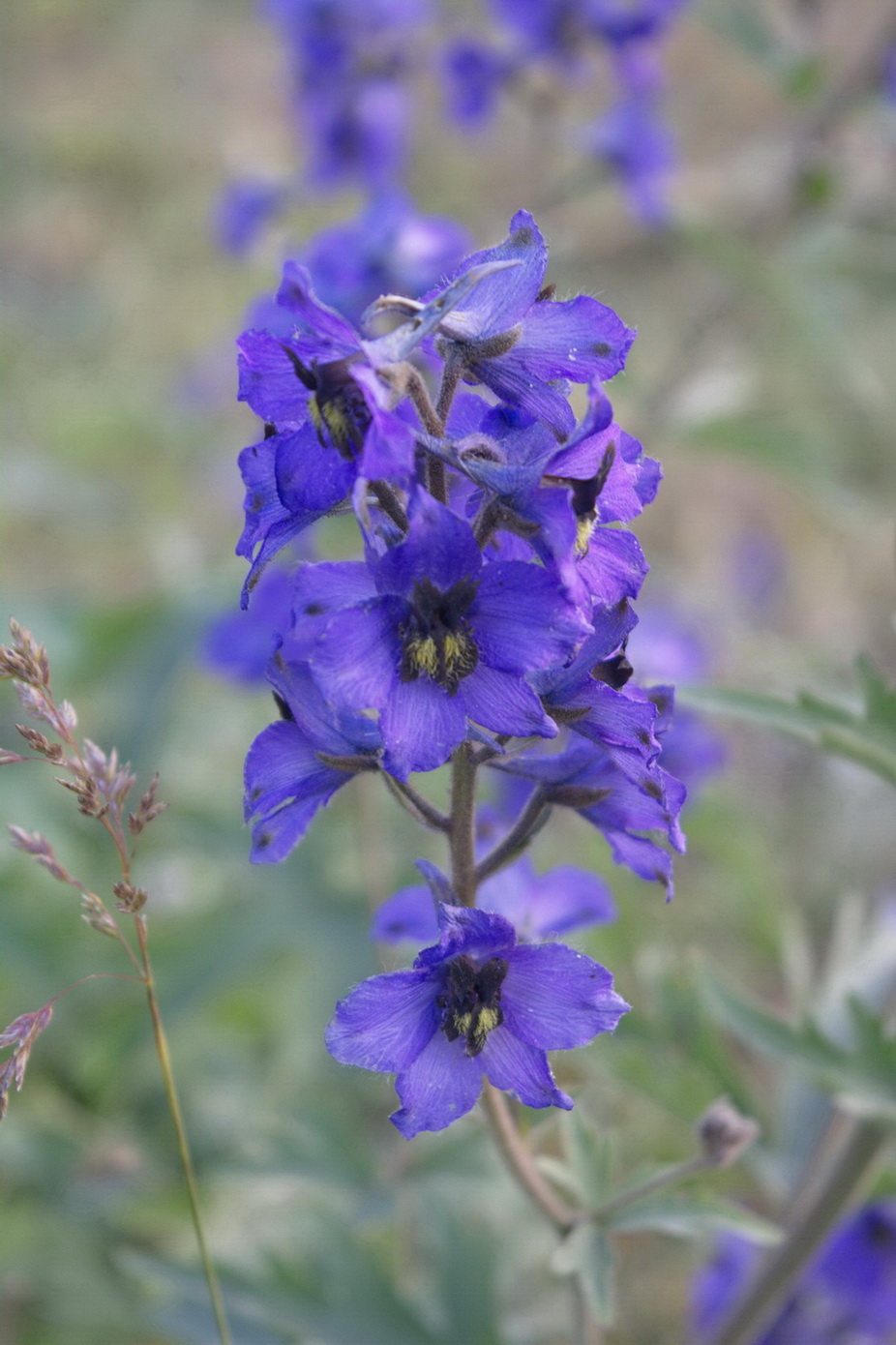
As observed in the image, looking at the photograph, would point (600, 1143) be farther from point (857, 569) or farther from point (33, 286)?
point (33, 286)

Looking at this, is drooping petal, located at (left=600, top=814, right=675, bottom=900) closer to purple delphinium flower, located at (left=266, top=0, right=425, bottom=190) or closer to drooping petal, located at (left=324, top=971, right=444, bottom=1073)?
drooping petal, located at (left=324, top=971, right=444, bottom=1073)

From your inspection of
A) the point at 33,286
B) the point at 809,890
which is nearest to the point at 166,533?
the point at 809,890

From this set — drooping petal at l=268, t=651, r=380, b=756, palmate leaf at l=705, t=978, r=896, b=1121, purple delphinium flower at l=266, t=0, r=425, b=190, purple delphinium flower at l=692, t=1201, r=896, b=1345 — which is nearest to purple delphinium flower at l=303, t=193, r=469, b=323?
purple delphinium flower at l=266, t=0, r=425, b=190

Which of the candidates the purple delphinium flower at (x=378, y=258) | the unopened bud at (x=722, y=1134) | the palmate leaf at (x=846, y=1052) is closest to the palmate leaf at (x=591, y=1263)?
the unopened bud at (x=722, y=1134)

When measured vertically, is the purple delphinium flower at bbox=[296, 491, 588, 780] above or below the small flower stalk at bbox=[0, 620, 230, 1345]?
above

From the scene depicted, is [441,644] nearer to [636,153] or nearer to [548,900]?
[548,900]

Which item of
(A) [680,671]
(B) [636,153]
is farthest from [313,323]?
(B) [636,153]

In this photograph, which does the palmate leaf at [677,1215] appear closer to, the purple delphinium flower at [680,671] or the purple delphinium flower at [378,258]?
the purple delphinium flower at [680,671]
